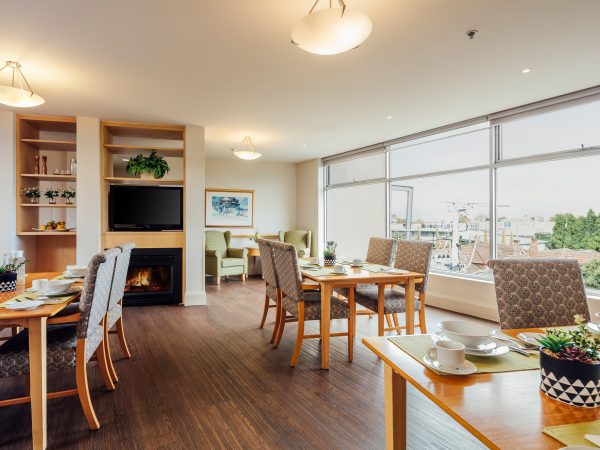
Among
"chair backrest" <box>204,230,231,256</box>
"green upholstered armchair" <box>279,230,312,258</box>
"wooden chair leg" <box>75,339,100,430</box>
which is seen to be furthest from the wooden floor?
"green upholstered armchair" <box>279,230,312,258</box>

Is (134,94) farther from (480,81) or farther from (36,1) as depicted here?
(480,81)

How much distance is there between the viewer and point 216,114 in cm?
459

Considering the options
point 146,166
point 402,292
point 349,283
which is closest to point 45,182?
point 146,166

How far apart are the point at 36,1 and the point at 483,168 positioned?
4725mm

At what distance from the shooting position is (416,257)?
3.78m

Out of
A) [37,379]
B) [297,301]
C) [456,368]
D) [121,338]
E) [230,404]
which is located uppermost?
[456,368]

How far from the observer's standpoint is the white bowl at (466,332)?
4.02ft

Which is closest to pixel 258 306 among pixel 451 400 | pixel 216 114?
pixel 216 114

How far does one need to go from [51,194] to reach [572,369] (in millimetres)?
A: 5596

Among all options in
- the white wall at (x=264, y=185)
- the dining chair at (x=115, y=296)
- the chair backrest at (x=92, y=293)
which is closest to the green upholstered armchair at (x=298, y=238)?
the white wall at (x=264, y=185)

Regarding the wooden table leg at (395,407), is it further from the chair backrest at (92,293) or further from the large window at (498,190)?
the large window at (498,190)

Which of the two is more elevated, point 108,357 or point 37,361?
point 37,361

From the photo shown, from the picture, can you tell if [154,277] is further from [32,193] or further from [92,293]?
[92,293]

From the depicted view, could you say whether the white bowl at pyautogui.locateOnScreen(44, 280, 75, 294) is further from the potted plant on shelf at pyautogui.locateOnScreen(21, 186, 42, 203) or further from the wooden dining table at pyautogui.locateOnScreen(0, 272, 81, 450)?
the potted plant on shelf at pyautogui.locateOnScreen(21, 186, 42, 203)
